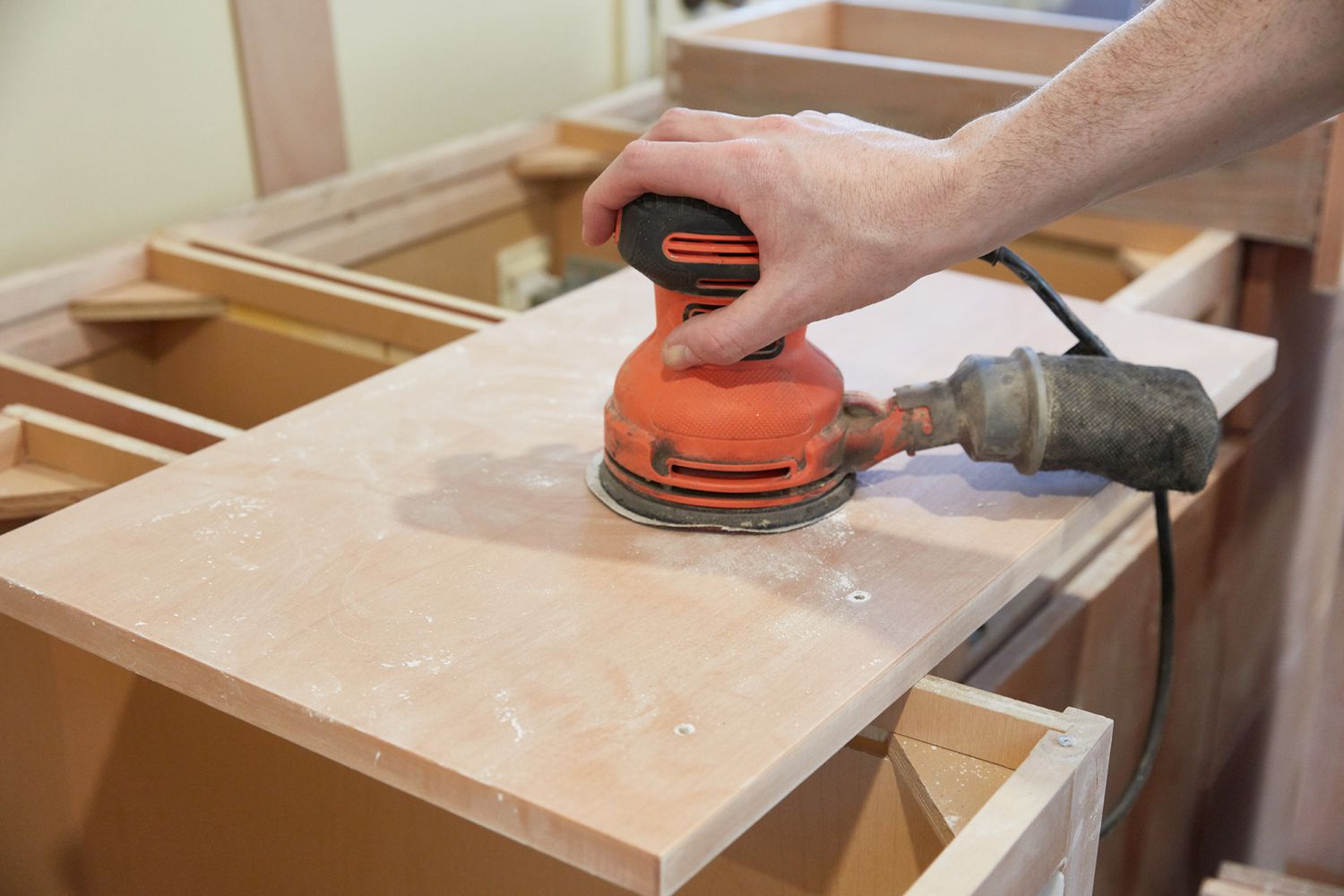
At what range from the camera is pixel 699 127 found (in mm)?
930

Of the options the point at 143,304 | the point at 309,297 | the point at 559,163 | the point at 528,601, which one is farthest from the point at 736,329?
the point at 559,163

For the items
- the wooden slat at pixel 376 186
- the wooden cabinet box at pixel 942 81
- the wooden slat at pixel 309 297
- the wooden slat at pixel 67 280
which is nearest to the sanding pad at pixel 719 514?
the wooden slat at pixel 309 297

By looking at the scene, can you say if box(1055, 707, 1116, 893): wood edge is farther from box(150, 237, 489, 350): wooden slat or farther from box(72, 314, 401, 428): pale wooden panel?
box(72, 314, 401, 428): pale wooden panel

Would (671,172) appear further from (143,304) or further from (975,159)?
(143,304)

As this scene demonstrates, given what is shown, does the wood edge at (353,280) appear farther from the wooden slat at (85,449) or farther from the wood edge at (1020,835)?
the wood edge at (1020,835)

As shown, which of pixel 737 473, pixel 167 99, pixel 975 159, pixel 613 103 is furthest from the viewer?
pixel 613 103

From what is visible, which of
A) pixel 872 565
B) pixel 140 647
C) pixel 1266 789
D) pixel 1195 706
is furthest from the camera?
pixel 1266 789

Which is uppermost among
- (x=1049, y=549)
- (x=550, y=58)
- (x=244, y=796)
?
(x=550, y=58)

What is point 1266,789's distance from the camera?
2164 mm

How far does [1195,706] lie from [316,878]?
122 centimetres

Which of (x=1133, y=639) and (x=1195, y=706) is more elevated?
(x=1133, y=639)

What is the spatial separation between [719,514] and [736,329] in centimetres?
15

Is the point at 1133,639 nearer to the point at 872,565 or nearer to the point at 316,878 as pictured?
the point at 872,565

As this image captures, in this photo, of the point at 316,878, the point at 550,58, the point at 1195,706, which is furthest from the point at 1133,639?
the point at 550,58
